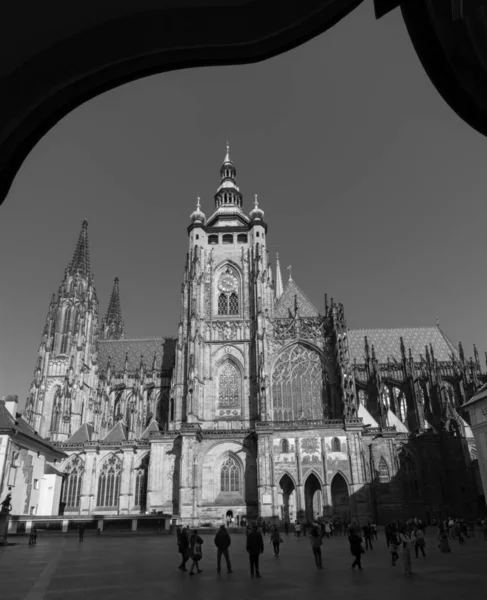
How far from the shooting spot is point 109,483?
44.0 m

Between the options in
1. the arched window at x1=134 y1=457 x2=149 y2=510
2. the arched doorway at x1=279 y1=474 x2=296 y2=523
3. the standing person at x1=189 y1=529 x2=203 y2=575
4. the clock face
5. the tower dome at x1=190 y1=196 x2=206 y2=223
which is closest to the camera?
the standing person at x1=189 y1=529 x2=203 y2=575

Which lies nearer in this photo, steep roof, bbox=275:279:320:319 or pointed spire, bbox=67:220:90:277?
steep roof, bbox=275:279:320:319

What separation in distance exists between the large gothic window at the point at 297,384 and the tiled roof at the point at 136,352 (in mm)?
17127

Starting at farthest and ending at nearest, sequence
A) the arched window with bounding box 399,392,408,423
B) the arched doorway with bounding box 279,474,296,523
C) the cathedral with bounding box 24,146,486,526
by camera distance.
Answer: the arched window with bounding box 399,392,408,423
the arched doorway with bounding box 279,474,296,523
the cathedral with bounding box 24,146,486,526

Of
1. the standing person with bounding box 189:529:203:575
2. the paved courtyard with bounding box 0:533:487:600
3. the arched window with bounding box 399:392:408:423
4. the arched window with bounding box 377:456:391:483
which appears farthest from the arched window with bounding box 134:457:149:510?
the standing person with bounding box 189:529:203:575

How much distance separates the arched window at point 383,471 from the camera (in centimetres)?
3990

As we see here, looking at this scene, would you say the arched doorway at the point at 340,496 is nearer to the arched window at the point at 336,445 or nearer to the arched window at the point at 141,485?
the arched window at the point at 336,445

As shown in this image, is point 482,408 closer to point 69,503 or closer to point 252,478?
point 252,478

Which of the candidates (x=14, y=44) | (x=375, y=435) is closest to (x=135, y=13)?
(x=14, y=44)

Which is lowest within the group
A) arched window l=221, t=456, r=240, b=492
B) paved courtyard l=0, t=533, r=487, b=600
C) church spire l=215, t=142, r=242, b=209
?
paved courtyard l=0, t=533, r=487, b=600

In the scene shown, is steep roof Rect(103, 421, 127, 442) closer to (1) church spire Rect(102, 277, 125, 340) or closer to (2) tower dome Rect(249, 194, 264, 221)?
(2) tower dome Rect(249, 194, 264, 221)

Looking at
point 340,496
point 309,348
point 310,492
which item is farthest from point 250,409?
point 340,496

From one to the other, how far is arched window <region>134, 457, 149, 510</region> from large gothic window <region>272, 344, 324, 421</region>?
12.9 metres

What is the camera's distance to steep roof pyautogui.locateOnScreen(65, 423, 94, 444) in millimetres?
46525
